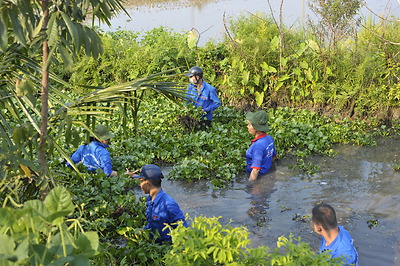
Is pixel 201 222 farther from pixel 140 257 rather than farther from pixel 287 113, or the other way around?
pixel 287 113

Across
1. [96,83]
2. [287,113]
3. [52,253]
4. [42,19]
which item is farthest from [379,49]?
[52,253]

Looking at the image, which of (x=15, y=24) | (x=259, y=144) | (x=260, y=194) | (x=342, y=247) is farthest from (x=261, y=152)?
(x=15, y=24)

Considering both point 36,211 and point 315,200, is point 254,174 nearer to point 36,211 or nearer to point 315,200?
point 315,200

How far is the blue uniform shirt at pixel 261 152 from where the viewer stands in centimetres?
750

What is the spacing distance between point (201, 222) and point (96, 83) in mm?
9860

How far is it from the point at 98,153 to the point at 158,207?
2320mm

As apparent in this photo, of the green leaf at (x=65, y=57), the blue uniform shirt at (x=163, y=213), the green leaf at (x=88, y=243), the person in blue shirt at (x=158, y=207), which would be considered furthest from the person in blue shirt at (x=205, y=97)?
the green leaf at (x=88, y=243)

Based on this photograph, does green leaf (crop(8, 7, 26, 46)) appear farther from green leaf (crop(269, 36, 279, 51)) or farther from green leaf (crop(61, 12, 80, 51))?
green leaf (crop(269, 36, 279, 51))

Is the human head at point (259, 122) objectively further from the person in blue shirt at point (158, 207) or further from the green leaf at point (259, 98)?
the green leaf at point (259, 98)

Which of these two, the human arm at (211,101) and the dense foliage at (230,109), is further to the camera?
the human arm at (211,101)

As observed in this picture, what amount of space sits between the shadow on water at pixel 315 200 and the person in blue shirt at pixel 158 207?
1.38m

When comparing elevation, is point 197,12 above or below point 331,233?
above

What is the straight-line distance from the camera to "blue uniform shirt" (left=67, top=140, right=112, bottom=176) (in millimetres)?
7230

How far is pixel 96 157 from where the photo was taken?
7301 mm
